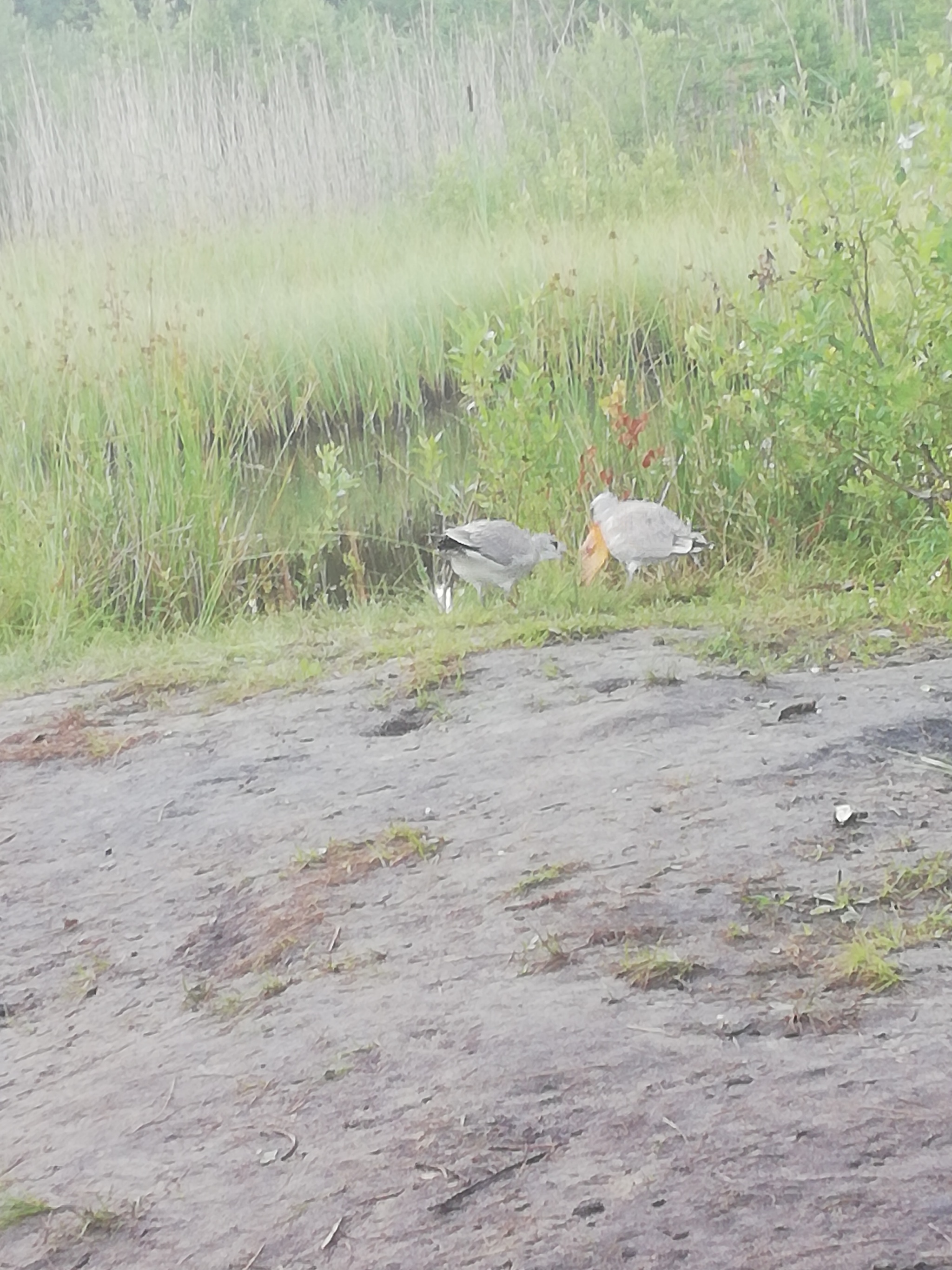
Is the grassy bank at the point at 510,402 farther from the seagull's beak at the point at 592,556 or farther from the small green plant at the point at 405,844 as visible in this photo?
the small green plant at the point at 405,844

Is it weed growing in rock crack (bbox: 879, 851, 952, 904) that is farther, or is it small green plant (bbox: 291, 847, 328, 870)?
small green plant (bbox: 291, 847, 328, 870)

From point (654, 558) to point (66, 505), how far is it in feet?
6.62

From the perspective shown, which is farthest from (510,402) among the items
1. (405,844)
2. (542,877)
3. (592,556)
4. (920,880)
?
(920,880)

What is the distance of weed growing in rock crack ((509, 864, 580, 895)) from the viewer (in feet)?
5.89

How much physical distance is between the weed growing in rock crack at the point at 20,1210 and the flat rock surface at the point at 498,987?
0.04 ft

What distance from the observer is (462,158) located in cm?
693

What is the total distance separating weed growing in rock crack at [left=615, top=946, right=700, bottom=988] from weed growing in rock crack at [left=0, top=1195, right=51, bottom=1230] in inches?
27.3

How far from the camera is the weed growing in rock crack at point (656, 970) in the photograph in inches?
58.4

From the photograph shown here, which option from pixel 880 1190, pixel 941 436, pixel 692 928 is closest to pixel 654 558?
pixel 941 436

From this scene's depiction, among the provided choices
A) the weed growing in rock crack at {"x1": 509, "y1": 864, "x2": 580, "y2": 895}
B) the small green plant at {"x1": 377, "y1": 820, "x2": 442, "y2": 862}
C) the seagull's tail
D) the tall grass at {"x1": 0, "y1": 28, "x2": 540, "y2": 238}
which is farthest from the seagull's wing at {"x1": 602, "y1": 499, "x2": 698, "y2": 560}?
the tall grass at {"x1": 0, "y1": 28, "x2": 540, "y2": 238}

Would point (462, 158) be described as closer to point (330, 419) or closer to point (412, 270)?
point (412, 270)

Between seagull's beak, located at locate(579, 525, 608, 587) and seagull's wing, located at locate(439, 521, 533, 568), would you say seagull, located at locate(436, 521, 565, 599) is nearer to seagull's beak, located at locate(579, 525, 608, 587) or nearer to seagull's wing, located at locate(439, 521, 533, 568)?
seagull's wing, located at locate(439, 521, 533, 568)

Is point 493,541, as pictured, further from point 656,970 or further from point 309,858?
point 656,970

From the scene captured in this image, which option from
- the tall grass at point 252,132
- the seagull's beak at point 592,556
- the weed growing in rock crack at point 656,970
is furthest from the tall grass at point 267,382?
the weed growing in rock crack at point 656,970
